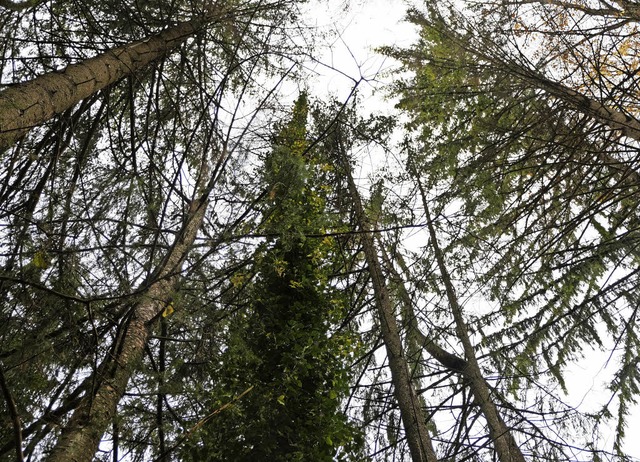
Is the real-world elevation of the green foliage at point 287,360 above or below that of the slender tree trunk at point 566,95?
below

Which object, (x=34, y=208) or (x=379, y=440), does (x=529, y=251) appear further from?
(x=34, y=208)

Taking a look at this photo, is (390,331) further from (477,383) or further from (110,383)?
(110,383)

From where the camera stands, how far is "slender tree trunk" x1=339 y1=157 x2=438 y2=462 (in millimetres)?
4883

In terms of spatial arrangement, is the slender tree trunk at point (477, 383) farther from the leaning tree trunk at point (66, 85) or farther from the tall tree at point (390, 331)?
the leaning tree trunk at point (66, 85)

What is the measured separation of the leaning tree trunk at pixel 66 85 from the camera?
10.0 feet

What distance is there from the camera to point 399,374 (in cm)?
532

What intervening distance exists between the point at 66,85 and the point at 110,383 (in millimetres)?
2165

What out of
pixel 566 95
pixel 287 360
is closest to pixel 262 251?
pixel 287 360

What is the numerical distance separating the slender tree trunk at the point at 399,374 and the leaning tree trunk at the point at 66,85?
2958 millimetres

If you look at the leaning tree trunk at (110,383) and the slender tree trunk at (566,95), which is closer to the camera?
the leaning tree trunk at (110,383)

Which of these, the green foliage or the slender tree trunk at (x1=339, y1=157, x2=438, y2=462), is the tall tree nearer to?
the slender tree trunk at (x1=339, y1=157, x2=438, y2=462)

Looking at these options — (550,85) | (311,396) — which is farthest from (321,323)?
(550,85)

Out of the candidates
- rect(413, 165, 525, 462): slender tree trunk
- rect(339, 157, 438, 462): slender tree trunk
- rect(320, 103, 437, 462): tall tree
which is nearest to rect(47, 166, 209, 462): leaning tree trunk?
rect(320, 103, 437, 462): tall tree

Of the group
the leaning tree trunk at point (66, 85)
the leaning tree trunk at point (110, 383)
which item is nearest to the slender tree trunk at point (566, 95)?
the leaning tree trunk at point (66, 85)
